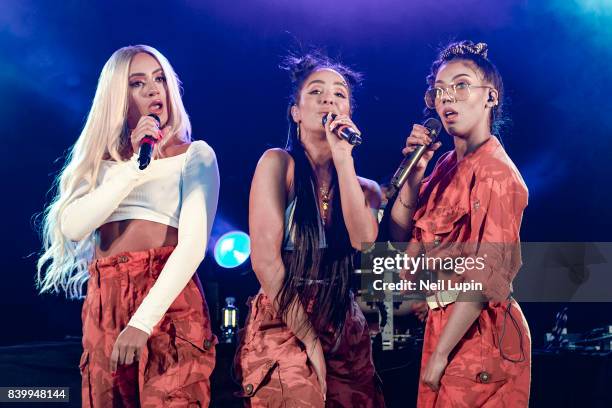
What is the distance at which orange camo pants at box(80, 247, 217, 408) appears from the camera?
2.52 m

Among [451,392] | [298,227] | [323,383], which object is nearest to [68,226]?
[298,227]

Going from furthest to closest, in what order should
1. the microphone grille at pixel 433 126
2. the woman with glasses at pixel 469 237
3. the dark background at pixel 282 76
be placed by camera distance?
the dark background at pixel 282 76
the microphone grille at pixel 433 126
the woman with glasses at pixel 469 237

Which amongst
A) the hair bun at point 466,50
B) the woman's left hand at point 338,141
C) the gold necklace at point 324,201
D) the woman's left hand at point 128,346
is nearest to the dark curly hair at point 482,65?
the hair bun at point 466,50

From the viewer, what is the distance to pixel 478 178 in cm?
265

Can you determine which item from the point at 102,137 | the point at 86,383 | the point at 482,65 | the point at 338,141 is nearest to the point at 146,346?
the point at 86,383

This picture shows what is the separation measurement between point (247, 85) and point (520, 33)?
1.14 metres

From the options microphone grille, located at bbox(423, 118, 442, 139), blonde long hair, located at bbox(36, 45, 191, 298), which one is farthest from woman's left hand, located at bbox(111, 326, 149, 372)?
microphone grille, located at bbox(423, 118, 442, 139)

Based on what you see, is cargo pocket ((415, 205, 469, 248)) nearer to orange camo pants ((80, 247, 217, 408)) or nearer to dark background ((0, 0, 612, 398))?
dark background ((0, 0, 612, 398))

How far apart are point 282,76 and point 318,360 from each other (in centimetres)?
113

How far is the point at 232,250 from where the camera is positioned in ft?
10.9

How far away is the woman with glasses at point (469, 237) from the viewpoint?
8.34 ft

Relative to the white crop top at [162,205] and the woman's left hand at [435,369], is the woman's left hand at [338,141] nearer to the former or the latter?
the white crop top at [162,205]

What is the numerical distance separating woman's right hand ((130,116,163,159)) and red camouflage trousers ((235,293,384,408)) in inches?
25.0

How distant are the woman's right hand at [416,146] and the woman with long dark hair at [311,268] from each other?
0.17 m
